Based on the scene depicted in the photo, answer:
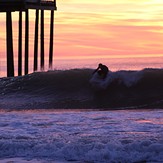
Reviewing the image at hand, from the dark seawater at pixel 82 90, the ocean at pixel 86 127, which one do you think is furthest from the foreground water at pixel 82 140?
the dark seawater at pixel 82 90

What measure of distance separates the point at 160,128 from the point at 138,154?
2262 millimetres

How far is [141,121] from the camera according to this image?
11.7 metres

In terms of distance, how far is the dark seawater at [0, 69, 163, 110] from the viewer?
18672 mm

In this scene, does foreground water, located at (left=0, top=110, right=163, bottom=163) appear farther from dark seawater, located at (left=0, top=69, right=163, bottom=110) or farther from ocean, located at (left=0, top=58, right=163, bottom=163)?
dark seawater, located at (left=0, top=69, right=163, bottom=110)

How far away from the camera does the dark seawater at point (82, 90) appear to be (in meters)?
18.7

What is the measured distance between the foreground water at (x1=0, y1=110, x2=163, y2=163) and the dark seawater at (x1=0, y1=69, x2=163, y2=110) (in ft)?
19.3

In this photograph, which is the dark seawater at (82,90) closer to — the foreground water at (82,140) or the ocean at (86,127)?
the ocean at (86,127)

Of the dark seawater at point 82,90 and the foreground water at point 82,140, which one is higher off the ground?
the foreground water at point 82,140

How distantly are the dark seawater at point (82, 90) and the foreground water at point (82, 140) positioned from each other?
5.90 metres

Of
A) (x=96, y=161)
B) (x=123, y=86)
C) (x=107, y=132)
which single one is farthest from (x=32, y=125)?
(x=123, y=86)

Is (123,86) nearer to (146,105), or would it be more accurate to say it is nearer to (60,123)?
(146,105)

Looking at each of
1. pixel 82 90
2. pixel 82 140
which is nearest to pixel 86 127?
pixel 82 140

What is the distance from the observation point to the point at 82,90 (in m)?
22.5

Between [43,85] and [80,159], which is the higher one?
[80,159]
